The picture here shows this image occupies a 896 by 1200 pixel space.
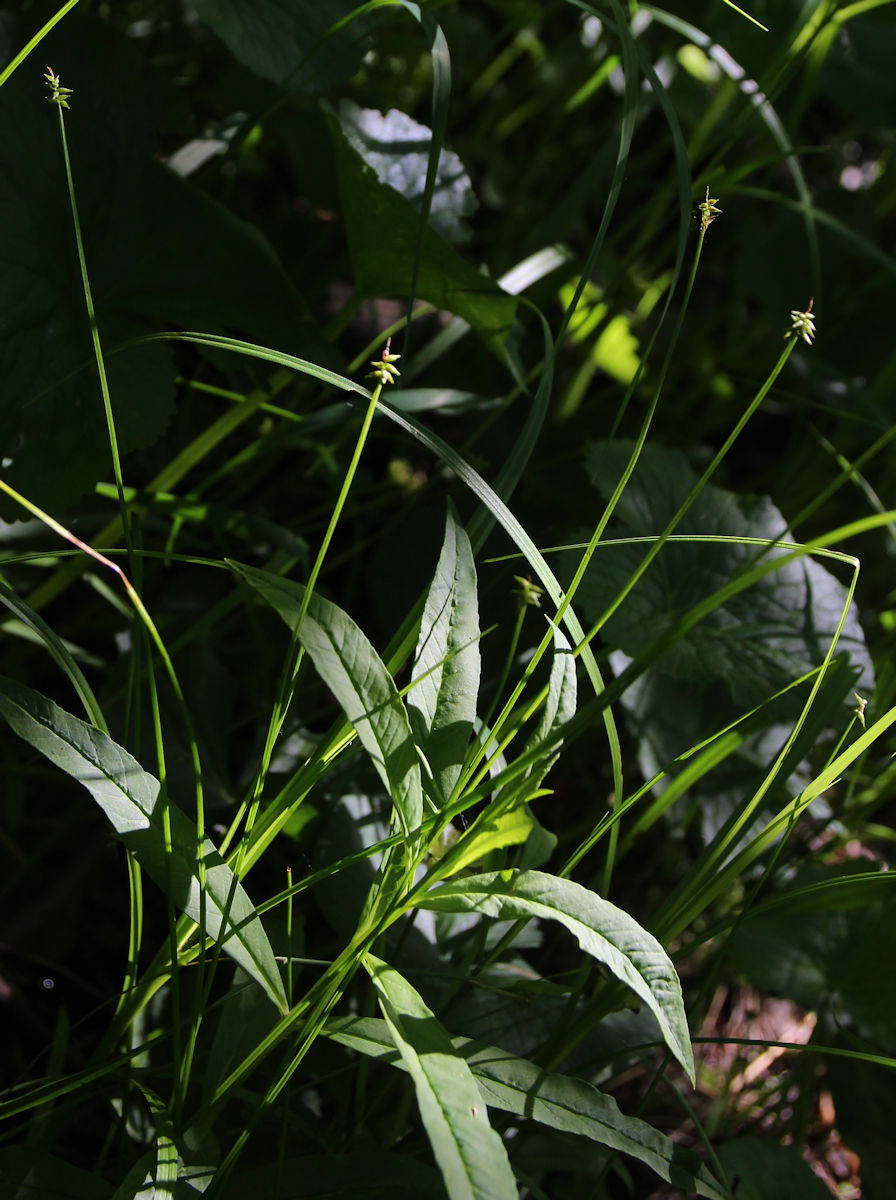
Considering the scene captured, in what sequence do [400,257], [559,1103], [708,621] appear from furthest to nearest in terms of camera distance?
1. [708,621]
2. [400,257]
3. [559,1103]

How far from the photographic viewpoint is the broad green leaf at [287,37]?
0.94 metres

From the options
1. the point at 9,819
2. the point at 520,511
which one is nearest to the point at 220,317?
the point at 520,511

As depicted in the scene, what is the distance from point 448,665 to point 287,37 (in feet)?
2.33

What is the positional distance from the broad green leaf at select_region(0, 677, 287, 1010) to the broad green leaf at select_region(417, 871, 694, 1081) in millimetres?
117

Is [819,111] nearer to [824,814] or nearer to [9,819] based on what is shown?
[824,814]

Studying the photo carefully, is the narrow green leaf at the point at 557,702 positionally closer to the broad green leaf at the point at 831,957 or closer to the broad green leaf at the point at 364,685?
the broad green leaf at the point at 364,685

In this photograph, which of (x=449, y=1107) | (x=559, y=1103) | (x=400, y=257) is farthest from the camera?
(x=400, y=257)

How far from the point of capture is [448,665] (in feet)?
2.16

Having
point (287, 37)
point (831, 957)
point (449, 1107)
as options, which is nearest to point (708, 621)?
point (831, 957)

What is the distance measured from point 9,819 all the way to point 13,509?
0.34 meters

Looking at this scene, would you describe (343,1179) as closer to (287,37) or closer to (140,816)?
(140,816)

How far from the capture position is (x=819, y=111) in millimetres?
2059

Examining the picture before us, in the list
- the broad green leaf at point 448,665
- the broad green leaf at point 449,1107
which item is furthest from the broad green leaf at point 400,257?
the broad green leaf at point 449,1107

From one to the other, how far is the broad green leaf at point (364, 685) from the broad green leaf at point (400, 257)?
1.42 ft
